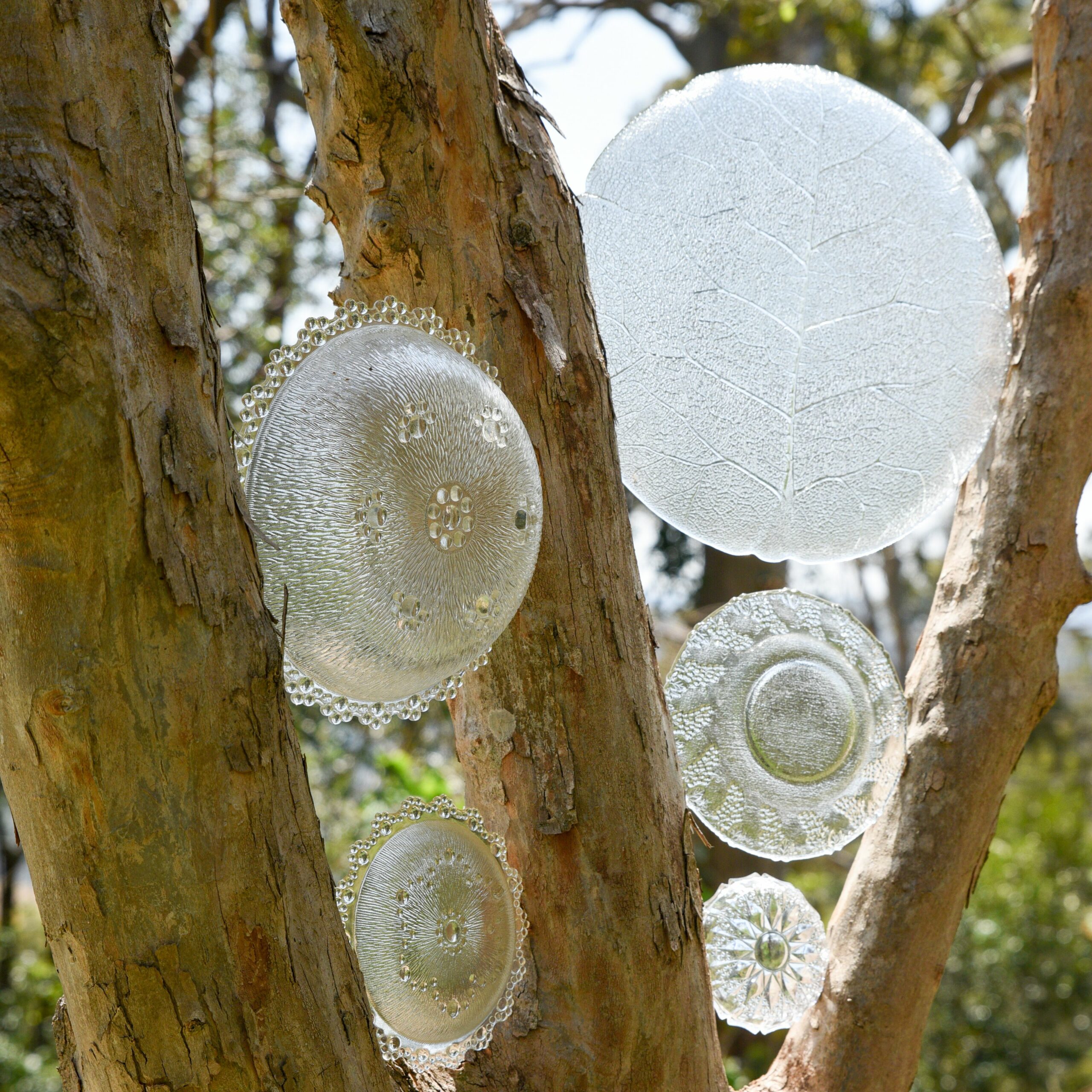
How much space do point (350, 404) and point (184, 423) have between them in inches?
6.6

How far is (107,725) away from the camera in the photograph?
0.80 meters

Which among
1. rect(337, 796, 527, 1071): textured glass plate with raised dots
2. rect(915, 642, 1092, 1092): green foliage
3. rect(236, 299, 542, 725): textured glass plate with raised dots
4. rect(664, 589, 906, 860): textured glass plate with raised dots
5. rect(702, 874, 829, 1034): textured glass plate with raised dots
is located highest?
rect(236, 299, 542, 725): textured glass plate with raised dots

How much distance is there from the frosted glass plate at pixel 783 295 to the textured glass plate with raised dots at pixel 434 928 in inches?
22.3

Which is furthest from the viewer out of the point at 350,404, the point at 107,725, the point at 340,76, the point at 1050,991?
the point at 1050,991

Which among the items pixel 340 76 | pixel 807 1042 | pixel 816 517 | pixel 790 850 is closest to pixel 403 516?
pixel 340 76

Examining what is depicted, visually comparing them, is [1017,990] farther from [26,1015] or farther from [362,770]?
[26,1015]

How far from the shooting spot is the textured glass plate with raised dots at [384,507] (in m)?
0.94

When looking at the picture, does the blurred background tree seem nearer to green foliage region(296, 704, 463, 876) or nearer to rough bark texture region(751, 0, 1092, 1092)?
green foliage region(296, 704, 463, 876)

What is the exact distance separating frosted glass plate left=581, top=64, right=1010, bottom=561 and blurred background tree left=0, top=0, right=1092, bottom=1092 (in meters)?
1.21

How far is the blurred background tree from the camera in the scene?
3.42 metres

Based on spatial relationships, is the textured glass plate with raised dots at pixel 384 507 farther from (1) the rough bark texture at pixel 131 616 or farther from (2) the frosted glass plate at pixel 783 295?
(2) the frosted glass plate at pixel 783 295

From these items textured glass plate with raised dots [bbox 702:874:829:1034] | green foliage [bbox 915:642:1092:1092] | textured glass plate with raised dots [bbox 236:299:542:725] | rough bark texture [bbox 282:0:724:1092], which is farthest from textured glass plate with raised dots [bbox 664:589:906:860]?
green foliage [bbox 915:642:1092:1092]

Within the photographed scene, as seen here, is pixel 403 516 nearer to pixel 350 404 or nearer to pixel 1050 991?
pixel 350 404

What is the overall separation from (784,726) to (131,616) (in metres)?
1.00
